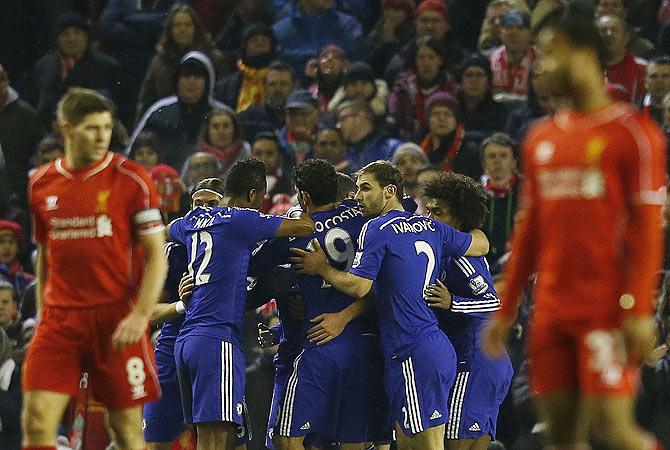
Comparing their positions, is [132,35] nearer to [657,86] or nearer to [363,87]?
[363,87]

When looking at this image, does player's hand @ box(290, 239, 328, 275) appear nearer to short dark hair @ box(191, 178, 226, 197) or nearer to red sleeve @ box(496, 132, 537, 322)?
short dark hair @ box(191, 178, 226, 197)

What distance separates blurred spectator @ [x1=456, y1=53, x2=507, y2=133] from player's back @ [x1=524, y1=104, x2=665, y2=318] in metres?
7.06

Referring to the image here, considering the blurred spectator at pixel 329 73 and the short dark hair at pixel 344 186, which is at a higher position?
the blurred spectator at pixel 329 73

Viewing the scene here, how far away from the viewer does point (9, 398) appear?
10336 millimetres

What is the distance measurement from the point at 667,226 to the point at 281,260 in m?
3.49

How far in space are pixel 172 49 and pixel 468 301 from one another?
6.31 metres

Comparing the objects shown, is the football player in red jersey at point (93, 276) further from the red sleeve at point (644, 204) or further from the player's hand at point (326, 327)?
the red sleeve at point (644, 204)

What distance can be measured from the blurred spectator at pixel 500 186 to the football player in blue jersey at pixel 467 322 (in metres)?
2.57

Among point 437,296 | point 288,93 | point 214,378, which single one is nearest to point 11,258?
point 288,93

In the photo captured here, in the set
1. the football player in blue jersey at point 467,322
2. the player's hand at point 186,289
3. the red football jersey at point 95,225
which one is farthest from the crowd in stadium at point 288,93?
the red football jersey at point 95,225

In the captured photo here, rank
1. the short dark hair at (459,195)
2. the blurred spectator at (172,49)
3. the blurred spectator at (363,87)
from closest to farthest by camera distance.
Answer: the short dark hair at (459,195) → the blurred spectator at (363,87) → the blurred spectator at (172,49)

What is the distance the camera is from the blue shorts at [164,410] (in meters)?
8.66

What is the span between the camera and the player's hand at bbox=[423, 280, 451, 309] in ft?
26.9

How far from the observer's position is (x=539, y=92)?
1204 centimetres
